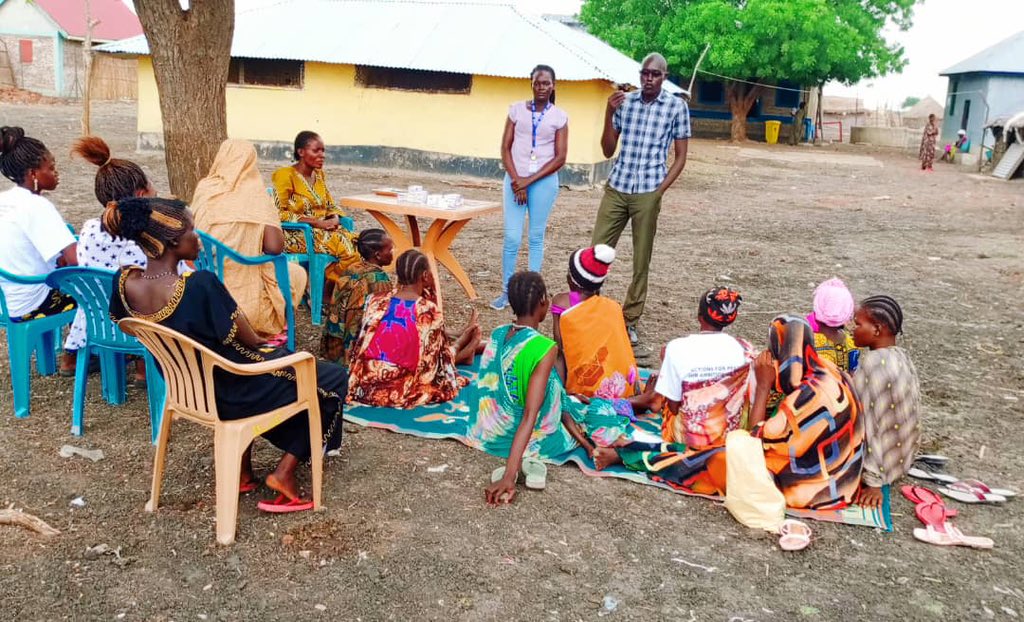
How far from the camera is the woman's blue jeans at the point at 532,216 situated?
21.3 feet

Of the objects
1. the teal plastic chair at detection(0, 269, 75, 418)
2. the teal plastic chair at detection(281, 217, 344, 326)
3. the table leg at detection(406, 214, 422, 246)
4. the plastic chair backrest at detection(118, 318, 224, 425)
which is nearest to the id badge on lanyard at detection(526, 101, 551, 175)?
the table leg at detection(406, 214, 422, 246)

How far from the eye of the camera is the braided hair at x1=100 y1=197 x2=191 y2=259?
10.5 feet

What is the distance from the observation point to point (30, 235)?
4.26m

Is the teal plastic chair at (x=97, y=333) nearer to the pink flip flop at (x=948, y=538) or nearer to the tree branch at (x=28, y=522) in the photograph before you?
the tree branch at (x=28, y=522)

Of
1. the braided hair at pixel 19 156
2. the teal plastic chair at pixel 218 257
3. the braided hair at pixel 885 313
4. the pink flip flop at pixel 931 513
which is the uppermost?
the braided hair at pixel 19 156

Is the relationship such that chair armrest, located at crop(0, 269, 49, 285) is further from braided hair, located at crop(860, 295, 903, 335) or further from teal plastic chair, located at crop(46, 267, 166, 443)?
braided hair, located at crop(860, 295, 903, 335)

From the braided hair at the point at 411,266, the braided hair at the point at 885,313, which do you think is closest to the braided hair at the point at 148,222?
the braided hair at the point at 411,266

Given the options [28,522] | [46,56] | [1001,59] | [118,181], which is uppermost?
[1001,59]

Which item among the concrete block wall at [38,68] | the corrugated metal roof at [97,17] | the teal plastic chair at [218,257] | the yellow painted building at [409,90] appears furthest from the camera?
the corrugated metal roof at [97,17]

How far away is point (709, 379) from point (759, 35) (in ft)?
85.4

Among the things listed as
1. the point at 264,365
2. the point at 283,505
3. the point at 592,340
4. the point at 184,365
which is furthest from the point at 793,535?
the point at 184,365

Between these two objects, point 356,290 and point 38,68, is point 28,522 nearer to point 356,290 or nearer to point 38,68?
point 356,290

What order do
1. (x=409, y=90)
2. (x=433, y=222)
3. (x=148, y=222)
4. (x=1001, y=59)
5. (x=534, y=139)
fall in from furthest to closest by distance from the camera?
(x=1001, y=59), (x=409, y=90), (x=433, y=222), (x=534, y=139), (x=148, y=222)

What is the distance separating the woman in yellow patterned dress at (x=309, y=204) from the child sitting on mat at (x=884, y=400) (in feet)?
11.8
